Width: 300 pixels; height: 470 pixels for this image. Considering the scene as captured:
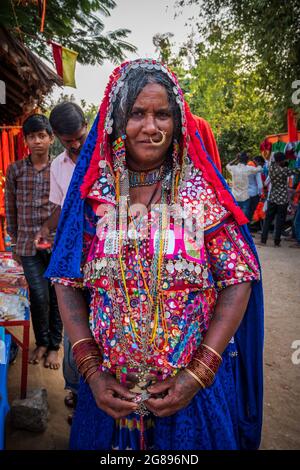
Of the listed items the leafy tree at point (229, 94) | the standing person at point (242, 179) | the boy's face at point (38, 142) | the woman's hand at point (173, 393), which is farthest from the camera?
the leafy tree at point (229, 94)

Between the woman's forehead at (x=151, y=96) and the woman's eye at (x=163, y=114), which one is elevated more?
the woman's forehead at (x=151, y=96)

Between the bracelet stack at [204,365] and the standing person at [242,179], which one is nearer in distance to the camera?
the bracelet stack at [204,365]

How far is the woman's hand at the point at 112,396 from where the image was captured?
3.81ft

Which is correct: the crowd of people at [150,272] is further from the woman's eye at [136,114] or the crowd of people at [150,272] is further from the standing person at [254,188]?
the standing person at [254,188]

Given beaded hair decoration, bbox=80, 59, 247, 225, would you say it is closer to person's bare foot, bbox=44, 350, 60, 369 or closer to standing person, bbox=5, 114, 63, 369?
standing person, bbox=5, 114, 63, 369

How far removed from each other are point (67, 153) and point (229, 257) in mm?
1739

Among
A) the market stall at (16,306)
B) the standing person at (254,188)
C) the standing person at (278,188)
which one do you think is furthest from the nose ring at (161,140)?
the standing person at (254,188)

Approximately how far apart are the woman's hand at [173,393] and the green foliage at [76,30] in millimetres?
5064

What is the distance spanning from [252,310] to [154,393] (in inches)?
21.1

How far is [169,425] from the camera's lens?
1259 millimetres

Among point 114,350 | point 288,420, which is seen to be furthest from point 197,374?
point 288,420

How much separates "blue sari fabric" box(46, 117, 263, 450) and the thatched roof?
3.56m

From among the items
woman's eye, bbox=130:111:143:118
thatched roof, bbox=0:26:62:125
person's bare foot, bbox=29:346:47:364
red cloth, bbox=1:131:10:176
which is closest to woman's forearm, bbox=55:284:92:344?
woman's eye, bbox=130:111:143:118

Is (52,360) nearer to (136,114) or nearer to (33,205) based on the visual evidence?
(33,205)
